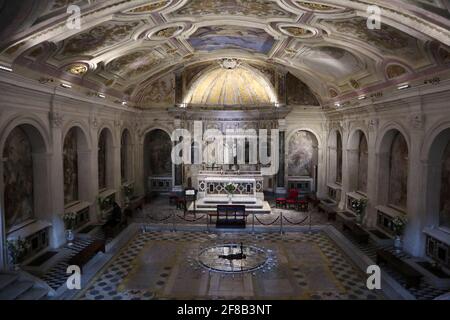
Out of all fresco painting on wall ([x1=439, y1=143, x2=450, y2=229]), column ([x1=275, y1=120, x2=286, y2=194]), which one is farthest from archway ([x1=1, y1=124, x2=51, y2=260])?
column ([x1=275, y1=120, x2=286, y2=194])

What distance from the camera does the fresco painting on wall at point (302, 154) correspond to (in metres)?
22.1

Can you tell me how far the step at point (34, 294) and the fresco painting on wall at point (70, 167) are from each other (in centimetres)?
565

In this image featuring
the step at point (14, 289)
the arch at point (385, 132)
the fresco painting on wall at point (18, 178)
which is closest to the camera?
the step at point (14, 289)

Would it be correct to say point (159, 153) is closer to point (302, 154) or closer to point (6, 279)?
point (302, 154)

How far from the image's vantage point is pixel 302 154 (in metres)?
22.3

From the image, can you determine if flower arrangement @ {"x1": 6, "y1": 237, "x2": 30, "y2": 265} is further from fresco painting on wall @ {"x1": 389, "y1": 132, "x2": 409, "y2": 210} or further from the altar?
fresco painting on wall @ {"x1": 389, "y1": 132, "x2": 409, "y2": 210}

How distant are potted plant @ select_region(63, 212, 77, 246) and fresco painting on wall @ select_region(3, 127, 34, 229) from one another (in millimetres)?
1061

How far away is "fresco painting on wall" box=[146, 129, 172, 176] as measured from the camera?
22.4m

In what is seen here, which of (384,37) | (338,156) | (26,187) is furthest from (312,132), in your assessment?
(26,187)

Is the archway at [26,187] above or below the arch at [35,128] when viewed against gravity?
below

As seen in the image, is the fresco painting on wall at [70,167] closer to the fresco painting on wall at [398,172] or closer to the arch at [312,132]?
the arch at [312,132]

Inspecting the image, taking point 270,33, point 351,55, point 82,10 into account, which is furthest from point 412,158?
point 82,10

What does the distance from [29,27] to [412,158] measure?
1149 centimetres

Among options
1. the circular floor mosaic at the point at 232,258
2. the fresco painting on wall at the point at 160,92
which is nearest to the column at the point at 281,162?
the fresco painting on wall at the point at 160,92
